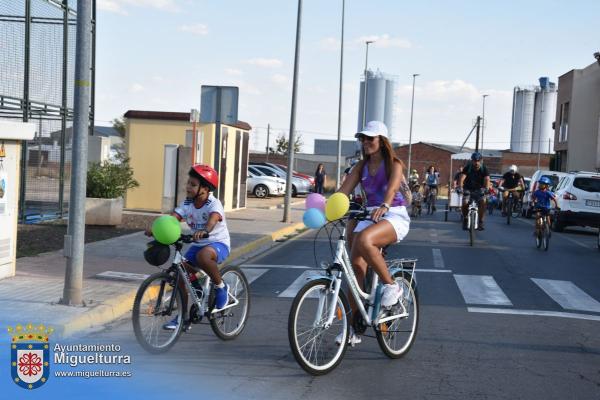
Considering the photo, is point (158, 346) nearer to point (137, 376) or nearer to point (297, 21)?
point (137, 376)

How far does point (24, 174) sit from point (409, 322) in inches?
457

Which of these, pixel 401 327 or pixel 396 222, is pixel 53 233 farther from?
pixel 396 222

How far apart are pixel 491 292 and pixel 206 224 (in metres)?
5.29

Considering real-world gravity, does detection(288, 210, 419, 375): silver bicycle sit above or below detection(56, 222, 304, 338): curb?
above

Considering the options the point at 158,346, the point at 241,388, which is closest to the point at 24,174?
the point at 158,346

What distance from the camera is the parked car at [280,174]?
1607 inches

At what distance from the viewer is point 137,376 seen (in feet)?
19.3

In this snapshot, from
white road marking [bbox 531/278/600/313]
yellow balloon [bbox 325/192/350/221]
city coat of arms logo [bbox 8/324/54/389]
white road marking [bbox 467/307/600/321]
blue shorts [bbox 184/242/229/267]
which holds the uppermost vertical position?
yellow balloon [bbox 325/192/350/221]

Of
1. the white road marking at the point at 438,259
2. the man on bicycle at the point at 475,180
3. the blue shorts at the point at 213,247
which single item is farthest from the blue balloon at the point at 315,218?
the man on bicycle at the point at 475,180

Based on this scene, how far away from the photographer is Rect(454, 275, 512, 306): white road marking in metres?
10.0

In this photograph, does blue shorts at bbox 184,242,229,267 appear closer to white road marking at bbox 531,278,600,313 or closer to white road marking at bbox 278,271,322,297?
white road marking at bbox 278,271,322,297

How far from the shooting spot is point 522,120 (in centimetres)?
10219

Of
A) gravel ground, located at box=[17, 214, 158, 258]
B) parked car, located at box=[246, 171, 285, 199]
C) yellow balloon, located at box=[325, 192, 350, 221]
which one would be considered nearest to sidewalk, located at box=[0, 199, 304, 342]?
gravel ground, located at box=[17, 214, 158, 258]

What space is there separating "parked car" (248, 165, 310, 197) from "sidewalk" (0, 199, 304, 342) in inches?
974
